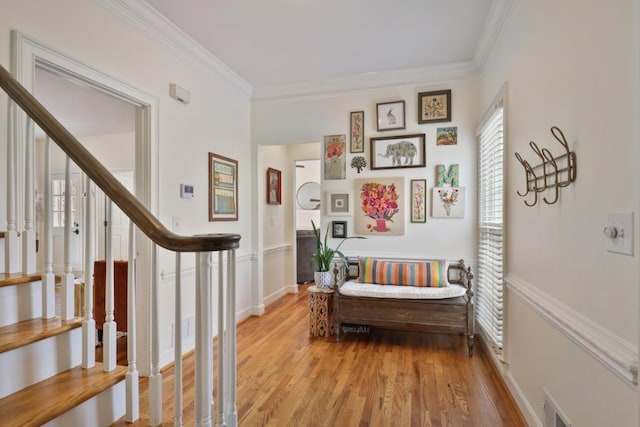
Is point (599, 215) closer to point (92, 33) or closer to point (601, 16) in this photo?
point (601, 16)

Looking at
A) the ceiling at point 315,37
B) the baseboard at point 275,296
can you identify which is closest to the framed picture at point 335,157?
the ceiling at point 315,37

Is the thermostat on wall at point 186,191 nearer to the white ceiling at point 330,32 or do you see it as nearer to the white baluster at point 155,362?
the white ceiling at point 330,32

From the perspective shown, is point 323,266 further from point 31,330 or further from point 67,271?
point 31,330

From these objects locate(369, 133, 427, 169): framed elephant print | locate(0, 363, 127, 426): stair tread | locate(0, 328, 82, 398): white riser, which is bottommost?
locate(0, 363, 127, 426): stair tread

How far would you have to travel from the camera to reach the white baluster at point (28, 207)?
143 cm

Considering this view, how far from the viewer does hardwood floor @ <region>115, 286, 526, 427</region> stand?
1978 mm

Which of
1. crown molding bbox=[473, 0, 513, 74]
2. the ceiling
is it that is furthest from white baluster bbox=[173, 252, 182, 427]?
crown molding bbox=[473, 0, 513, 74]

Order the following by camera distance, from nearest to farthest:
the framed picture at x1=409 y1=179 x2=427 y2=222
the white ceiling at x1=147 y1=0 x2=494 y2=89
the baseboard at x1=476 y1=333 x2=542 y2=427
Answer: the baseboard at x1=476 y1=333 x2=542 y2=427 < the white ceiling at x1=147 y1=0 x2=494 y2=89 < the framed picture at x1=409 y1=179 x2=427 y2=222

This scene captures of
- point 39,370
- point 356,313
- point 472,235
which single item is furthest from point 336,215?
point 39,370

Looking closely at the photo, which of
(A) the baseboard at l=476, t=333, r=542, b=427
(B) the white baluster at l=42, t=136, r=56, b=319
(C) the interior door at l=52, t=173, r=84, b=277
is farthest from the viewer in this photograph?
(C) the interior door at l=52, t=173, r=84, b=277

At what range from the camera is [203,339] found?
1.16 meters

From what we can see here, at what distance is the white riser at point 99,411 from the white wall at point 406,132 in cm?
267

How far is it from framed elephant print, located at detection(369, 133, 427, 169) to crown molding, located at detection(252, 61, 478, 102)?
1.93 feet

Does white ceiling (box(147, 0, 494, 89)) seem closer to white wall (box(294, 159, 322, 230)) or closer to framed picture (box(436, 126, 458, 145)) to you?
framed picture (box(436, 126, 458, 145))
